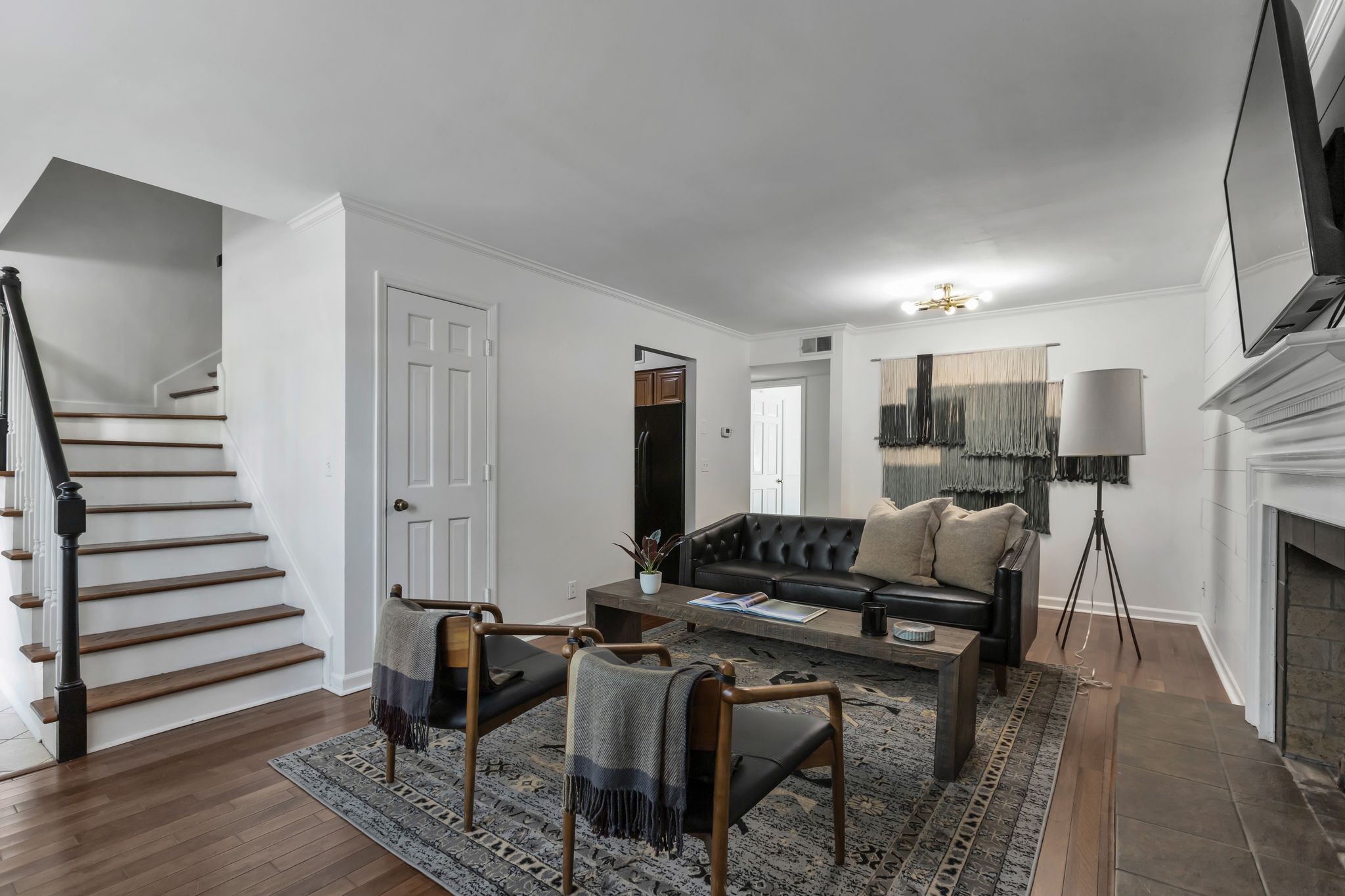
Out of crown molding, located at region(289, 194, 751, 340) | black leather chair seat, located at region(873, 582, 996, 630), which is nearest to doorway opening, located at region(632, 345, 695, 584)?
crown molding, located at region(289, 194, 751, 340)

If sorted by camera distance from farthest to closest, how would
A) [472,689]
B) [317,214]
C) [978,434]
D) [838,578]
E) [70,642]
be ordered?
[978,434]
[838,578]
[317,214]
[70,642]
[472,689]

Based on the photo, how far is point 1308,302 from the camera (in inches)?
56.7

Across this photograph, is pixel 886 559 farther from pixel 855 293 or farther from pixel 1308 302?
pixel 1308 302

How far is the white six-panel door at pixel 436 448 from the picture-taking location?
3.46 meters

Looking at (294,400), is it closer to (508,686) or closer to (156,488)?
(156,488)

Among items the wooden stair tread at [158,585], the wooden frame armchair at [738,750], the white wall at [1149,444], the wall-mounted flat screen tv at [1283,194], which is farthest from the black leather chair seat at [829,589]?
the wooden stair tread at [158,585]

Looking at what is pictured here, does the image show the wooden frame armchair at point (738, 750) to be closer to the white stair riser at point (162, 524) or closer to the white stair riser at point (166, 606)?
the white stair riser at point (166, 606)

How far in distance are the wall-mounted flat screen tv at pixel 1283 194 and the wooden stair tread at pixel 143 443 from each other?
4.92m

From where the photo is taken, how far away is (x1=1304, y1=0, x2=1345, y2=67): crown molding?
1.70 m

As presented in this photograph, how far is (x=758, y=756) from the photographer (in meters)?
1.70

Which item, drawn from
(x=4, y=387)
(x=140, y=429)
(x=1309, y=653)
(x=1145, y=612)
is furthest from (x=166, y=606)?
(x=1145, y=612)

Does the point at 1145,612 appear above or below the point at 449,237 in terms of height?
below

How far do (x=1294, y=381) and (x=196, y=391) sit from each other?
220 inches

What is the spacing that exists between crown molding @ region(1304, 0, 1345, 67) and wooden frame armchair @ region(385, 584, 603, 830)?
8.40 ft
